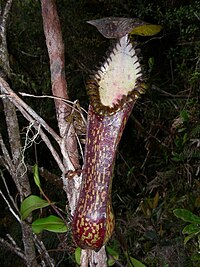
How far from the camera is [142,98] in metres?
2.12

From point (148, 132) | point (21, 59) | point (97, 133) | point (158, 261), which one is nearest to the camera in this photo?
point (97, 133)

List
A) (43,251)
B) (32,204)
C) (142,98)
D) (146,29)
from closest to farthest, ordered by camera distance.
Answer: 1. (146,29)
2. (32,204)
3. (43,251)
4. (142,98)

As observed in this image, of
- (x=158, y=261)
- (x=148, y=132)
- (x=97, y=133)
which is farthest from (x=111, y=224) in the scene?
(x=148, y=132)

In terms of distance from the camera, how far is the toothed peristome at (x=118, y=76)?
903mm

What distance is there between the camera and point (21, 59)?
217 centimetres

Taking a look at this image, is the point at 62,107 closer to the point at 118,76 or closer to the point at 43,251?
the point at 118,76

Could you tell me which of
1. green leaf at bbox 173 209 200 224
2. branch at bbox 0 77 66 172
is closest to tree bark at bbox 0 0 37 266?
branch at bbox 0 77 66 172

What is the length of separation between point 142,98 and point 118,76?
1195 millimetres

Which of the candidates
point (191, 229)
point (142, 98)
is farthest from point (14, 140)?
point (142, 98)

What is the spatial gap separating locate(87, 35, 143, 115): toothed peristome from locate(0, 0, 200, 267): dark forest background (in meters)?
0.82

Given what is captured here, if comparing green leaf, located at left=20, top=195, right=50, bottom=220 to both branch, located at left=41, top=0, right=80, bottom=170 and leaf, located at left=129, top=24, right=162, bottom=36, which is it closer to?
branch, located at left=41, top=0, right=80, bottom=170

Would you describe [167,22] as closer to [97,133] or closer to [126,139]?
[126,139]

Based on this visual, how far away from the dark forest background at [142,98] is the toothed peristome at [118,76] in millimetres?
820

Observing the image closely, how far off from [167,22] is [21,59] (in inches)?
27.8
